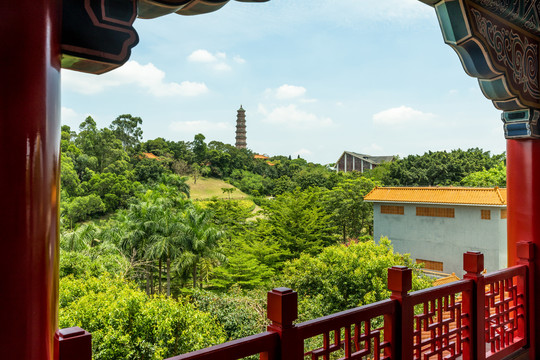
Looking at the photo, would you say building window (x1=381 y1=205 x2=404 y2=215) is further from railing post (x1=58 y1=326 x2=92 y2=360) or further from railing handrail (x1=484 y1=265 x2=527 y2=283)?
railing post (x1=58 y1=326 x2=92 y2=360)

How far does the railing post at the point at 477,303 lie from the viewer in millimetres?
1916

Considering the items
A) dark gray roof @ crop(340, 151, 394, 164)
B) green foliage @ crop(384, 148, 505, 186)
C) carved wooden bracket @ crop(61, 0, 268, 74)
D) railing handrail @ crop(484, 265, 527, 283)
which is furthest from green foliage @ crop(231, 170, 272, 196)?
carved wooden bracket @ crop(61, 0, 268, 74)

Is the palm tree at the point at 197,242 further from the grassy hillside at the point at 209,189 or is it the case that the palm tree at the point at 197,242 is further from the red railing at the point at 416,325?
the grassy hillside at the point at 209,189

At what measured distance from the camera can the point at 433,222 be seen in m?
13.6

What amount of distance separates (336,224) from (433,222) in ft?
19.3

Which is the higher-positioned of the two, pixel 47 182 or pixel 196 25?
pixel 196 25

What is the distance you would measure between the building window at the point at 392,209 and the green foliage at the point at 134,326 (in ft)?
30.7

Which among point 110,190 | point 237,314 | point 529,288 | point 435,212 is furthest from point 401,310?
point 110,190

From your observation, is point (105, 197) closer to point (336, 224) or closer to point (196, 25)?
point (336, 224)

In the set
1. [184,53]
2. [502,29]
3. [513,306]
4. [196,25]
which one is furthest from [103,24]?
[184,53]

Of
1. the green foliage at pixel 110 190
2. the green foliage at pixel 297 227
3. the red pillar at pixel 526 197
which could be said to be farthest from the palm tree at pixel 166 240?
the red pillar at pixel 526 197

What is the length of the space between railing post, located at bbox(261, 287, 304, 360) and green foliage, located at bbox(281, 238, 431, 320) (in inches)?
298

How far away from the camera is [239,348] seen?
1.07m

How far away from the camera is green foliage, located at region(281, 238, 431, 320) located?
864 centimetres
